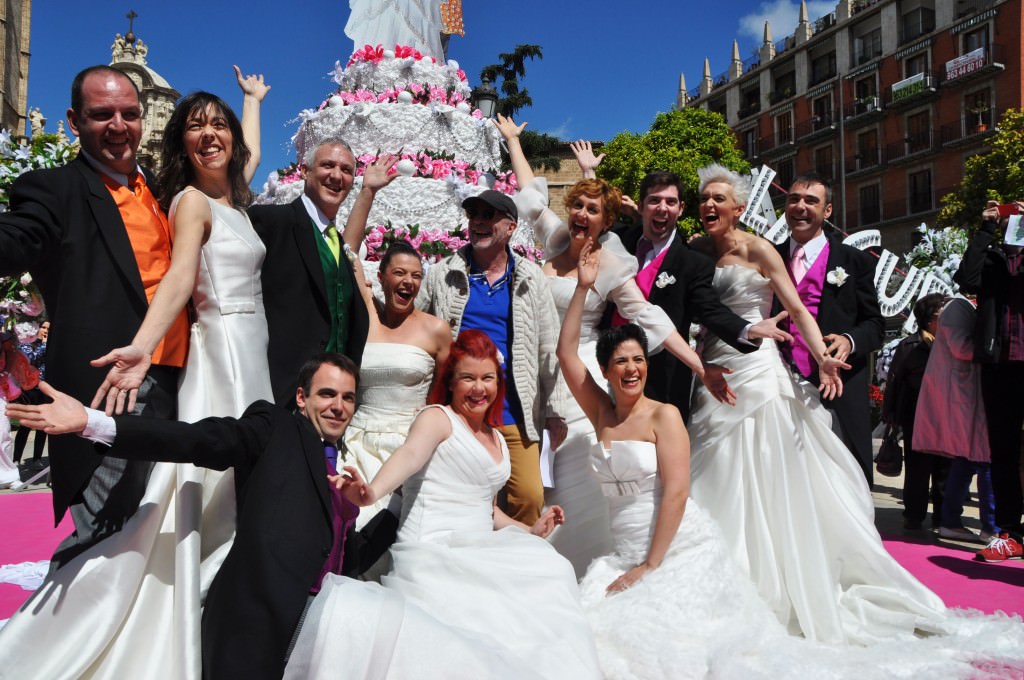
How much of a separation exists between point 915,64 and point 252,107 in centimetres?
4125

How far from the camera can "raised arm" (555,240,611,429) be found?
3842 mm

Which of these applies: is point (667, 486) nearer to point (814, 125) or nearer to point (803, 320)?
point (803, 320)

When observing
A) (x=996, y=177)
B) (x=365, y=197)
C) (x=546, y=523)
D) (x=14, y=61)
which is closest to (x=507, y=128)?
(x=365, y=197)

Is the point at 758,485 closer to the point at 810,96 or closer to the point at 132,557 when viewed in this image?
the point at 132,557

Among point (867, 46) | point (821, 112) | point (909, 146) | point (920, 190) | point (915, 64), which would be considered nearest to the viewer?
point (920, 190)

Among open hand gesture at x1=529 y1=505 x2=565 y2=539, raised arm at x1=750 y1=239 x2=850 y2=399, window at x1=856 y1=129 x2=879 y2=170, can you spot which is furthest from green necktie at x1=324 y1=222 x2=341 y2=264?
window at x1=856 y1=129 x2=879 y2=170

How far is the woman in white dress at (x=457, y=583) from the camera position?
8.16 feet

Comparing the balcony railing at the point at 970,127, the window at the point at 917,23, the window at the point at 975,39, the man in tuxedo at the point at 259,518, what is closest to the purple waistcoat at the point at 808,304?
the man in tuxedo at the point at 259,518

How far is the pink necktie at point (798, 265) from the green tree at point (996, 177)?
24.7 meters

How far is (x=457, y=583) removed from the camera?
9.79 feet

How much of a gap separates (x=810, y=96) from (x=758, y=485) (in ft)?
144

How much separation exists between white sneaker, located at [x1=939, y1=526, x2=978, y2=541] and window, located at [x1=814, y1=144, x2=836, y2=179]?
37582 mm

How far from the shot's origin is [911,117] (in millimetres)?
37500

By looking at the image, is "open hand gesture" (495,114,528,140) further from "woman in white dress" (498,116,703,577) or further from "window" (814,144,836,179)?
"window" (814,144,836,179)
